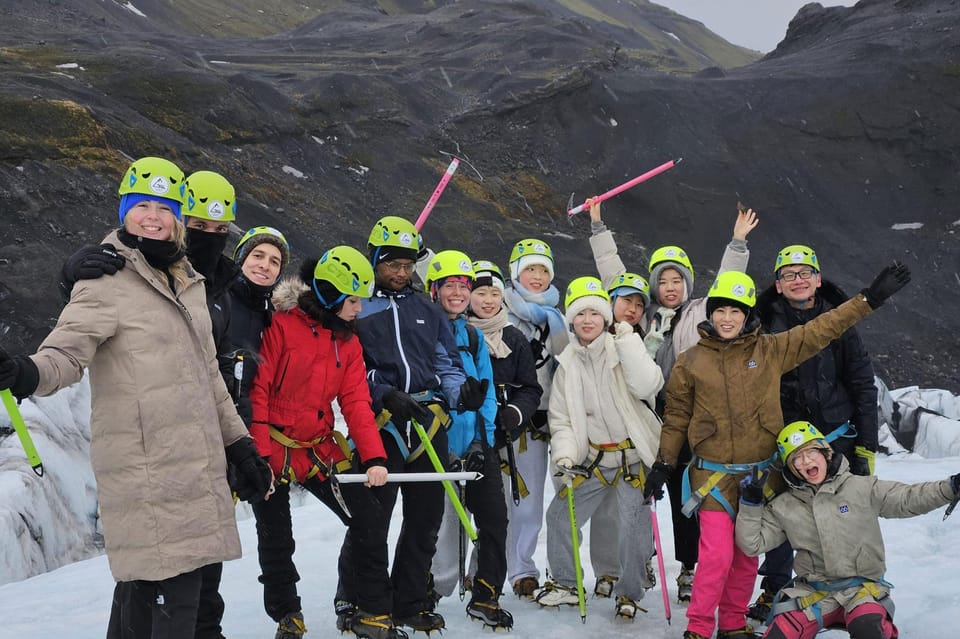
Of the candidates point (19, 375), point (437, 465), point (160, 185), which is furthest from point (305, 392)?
point (19, 375)

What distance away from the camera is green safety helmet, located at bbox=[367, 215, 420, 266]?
5.42 metres

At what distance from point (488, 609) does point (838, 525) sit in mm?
2149

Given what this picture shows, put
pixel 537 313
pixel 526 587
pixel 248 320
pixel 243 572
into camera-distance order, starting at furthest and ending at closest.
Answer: pixel 243 572 → pixel 537 313 → pixel 526 587 → pixel 248 320

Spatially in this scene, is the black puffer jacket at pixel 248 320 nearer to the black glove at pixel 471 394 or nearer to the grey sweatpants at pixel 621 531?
the black glove at pixel 471 394

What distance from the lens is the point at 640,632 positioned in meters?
5.69

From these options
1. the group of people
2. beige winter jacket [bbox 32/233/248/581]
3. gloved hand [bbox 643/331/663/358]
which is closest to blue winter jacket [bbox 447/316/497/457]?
the group of people

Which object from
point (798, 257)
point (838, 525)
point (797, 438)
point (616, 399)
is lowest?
point (838, 525)

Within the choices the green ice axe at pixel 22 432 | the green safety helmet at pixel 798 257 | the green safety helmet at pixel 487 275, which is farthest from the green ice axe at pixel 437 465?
the green safety helmet at pixel 798 257

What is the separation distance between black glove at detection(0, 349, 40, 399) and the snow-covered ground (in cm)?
291

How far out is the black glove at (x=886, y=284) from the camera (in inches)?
199

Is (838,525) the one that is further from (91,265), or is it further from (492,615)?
(91,265)

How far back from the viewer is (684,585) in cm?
637

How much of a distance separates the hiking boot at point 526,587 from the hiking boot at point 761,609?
1432 millimetres

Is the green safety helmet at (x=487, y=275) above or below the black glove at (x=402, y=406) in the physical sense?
above
